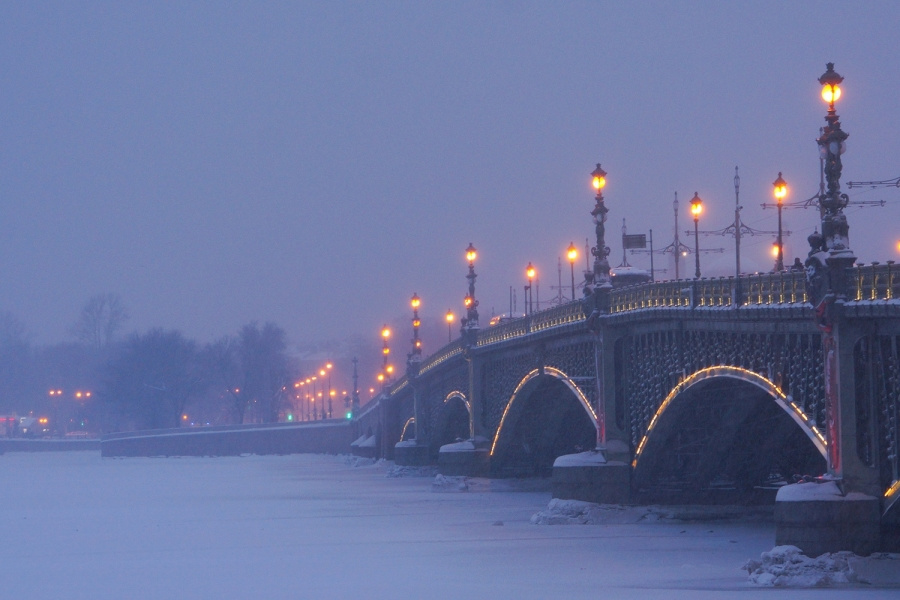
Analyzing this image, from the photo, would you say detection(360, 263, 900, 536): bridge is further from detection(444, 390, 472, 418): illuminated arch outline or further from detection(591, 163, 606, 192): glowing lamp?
detection(591, 163, 606, 192): glowing lamp

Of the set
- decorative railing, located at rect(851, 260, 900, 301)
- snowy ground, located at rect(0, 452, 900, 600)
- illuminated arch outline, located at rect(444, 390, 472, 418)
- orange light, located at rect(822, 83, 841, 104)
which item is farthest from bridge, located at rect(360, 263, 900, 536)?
orange light, located at rect(822, 83, 841, 104)

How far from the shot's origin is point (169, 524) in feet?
135

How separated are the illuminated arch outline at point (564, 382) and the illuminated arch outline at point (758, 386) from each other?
3.13 meters

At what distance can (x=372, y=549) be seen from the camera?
31.8 m

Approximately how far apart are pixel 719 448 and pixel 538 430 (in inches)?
788

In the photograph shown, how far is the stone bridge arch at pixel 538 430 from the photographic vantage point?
2079 inches

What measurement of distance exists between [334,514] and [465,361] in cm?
2022

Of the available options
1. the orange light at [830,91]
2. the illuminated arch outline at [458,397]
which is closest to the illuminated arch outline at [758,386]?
the orange light at [830,91]

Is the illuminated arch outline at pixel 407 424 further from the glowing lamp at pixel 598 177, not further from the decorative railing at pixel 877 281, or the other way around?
the decorative railing at pixel 877 281

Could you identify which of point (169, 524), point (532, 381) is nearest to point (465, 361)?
point (532, 381)

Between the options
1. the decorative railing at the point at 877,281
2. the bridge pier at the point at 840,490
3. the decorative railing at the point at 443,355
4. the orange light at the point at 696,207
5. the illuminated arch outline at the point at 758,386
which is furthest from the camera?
the decorative railing at the point at 443,355

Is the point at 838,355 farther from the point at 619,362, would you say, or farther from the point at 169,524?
the point at 169,524

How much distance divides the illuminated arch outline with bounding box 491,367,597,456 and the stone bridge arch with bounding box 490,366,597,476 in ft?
0.16

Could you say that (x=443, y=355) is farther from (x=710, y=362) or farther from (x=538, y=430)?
(x=710, y=362)
